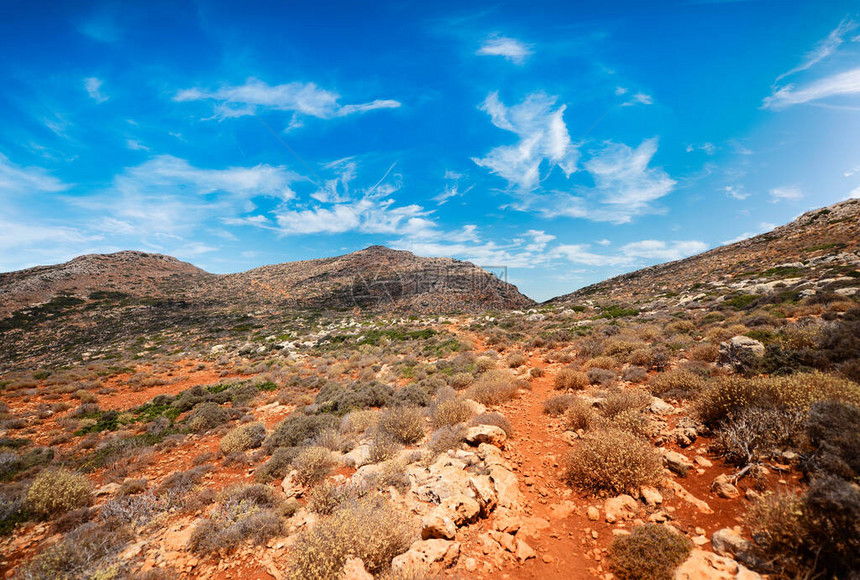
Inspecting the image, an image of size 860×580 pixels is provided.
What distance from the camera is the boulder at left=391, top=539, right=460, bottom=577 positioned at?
300 centimetres

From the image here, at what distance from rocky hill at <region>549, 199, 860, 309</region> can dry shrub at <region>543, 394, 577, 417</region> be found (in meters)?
11.4

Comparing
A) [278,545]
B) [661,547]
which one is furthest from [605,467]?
[278,545]

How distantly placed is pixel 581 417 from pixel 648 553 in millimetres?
3240

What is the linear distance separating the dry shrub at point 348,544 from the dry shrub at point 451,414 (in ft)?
10.0

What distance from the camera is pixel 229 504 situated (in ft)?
15.2

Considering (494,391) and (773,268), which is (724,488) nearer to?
(494,391)

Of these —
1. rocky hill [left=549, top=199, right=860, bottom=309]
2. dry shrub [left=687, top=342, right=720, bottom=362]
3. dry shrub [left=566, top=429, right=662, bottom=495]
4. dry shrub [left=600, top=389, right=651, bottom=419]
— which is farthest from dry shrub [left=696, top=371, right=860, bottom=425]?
rocky hill [left=549, top=199, right=860, bottom=309]

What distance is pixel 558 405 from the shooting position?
22.7 ft

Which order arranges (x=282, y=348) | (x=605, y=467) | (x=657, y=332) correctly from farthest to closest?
1. (x=282, y=348)
2. (x=657, y=332)
3. (x=605, y=467)

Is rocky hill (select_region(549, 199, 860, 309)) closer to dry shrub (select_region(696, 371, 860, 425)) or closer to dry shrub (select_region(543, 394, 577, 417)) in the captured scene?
dry shrub (select_region(696, 371, 860, 425))

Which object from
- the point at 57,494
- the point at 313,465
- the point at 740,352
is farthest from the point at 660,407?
the point at 57,494

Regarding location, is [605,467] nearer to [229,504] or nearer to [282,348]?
[229,504]

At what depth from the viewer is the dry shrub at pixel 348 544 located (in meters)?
3.14

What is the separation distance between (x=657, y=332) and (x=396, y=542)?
12150 millimetres
